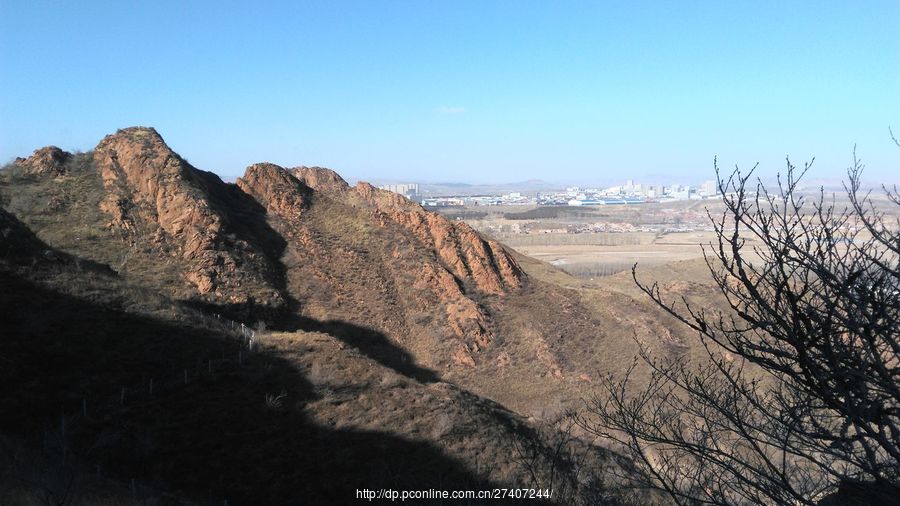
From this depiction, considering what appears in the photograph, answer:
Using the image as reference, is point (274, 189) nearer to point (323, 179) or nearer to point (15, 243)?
point (323, 179)

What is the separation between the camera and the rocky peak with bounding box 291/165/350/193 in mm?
47719

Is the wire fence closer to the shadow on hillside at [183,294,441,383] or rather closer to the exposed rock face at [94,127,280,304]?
the shadow on hillside at [183,294,441,383]

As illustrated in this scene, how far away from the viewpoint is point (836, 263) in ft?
15.0

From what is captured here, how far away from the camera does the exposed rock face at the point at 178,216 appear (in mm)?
27188

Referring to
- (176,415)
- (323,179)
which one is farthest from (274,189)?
(176,415)

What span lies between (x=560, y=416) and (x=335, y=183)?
111 feet

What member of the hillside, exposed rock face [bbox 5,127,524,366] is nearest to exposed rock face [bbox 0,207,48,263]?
the hillside

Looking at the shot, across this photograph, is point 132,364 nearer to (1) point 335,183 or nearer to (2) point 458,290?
(2) point 458,290

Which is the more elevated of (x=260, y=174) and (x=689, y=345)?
(x=260, y=174)

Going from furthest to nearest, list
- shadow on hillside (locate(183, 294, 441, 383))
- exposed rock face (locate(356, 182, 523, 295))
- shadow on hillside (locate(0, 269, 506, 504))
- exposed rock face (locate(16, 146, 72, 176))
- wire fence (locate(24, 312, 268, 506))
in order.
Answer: exposed rock face (locate(356, 182, 523, 295)) < exposed rock face (locate(16, 146, 72, 176)) < shadow on hillside (locate(183, 294, 441, 383)) < shadow on hillside (locate(0, 269, 506, 504)) < wire fence (locate(24, 312, 268, 506))

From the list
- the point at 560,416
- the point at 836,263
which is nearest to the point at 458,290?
the point at 560,416

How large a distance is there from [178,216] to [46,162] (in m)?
11.2

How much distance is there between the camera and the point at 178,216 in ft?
98.5

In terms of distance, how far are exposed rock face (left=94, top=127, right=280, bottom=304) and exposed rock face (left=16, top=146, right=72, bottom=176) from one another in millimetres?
2054
